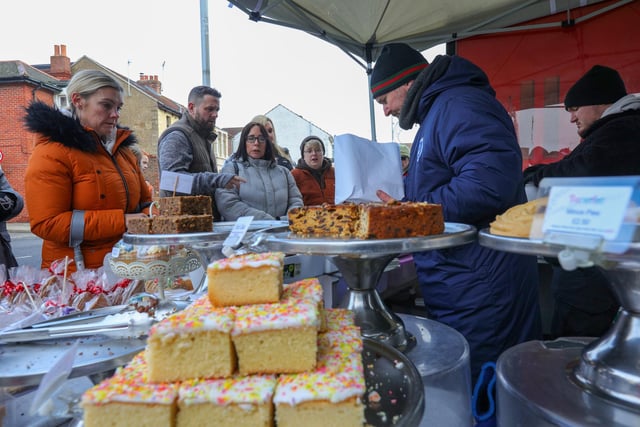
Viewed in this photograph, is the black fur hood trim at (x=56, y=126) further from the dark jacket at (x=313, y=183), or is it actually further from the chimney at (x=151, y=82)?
the chimney at (x=151, y=82)

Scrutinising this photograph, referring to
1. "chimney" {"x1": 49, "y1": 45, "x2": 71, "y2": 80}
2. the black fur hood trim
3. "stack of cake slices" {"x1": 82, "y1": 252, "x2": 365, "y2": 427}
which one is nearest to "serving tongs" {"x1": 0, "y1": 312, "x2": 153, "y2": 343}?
"stack of cake slices" {"x1": 82, "y1": 252, "x2": 365, "y2": 427}

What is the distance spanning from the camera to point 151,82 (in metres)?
28.2

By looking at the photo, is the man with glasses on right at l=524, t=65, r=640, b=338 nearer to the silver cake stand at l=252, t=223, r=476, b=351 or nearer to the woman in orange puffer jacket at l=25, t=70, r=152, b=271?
the silver cake stand at l=252, t=223, r=476, b=351

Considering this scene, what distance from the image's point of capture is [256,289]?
41.7 inches

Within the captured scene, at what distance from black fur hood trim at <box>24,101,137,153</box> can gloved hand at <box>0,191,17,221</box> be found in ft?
2.52

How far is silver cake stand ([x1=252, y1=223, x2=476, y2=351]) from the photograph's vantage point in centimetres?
115

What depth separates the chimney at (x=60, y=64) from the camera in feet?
76.3

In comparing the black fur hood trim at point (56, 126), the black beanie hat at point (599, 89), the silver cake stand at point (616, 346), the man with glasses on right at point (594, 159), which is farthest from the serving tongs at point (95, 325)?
the black beanie hat at point (599, 89)

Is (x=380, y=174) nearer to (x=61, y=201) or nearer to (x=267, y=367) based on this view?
(x=267, y=367)

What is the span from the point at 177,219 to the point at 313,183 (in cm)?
316

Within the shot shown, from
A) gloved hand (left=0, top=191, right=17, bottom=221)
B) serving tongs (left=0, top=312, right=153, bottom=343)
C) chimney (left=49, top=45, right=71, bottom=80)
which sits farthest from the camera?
chimney (left=49, top=45, right=71, bottom=80)

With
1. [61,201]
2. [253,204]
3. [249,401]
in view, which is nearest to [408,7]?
[253,204]

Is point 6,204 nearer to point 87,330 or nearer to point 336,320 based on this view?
point 87,330

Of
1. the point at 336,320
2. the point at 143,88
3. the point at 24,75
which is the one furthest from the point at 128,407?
the point at 143,88
